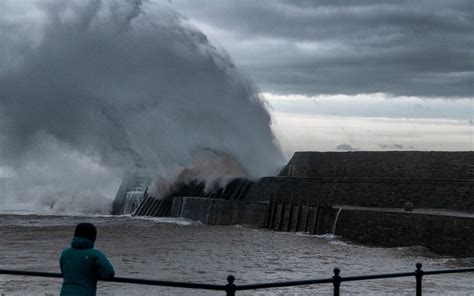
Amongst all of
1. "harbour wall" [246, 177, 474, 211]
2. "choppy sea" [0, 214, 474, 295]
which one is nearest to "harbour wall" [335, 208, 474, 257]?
"choppy sea" [0, 214, 474, 295]

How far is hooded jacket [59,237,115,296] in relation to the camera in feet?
18.8

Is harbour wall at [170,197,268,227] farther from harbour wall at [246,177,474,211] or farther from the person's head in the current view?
the person's head

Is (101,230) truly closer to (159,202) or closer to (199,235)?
(199,235)

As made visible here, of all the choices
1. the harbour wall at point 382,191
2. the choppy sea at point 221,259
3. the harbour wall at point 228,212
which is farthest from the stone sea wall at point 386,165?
the choppy sea at point 221,259

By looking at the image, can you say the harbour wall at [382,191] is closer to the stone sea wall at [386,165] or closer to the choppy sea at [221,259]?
the stone sea wall at [386,165]

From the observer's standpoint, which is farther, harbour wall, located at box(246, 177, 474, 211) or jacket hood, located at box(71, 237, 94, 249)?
harbour wall, located at box(246, 177, 474, 211)

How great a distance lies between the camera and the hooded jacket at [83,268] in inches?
225

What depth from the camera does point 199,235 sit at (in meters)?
25.8

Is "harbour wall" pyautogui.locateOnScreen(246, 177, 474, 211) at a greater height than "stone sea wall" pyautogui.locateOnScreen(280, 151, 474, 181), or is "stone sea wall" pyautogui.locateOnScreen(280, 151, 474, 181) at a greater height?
"stone sea wall" pyautogui.locateOnScreen(280, 151, 474, 181)

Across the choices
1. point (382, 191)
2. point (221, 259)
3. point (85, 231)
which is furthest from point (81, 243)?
point (382, 191)

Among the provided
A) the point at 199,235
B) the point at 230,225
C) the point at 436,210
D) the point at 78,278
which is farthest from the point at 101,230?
the point at 78,278

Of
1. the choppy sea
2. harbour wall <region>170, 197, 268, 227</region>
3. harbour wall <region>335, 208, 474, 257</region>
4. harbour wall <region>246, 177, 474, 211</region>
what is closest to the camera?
the choppy sea

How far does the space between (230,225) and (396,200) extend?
649 centimetres

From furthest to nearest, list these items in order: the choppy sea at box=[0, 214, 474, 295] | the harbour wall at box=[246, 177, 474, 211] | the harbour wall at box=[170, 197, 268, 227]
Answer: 1. the harbour wall at box=[170, 197, 268, 227]
2. the harbour wall at box=[246, 177, 474, 211]
3. the choppy sea at box=[0, 214, 474, 295]
